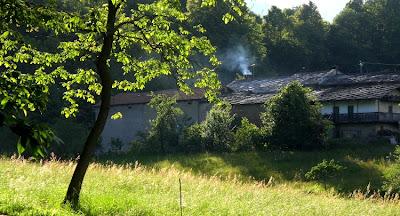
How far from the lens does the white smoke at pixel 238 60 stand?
78562mm

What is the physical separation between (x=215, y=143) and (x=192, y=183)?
3228cm

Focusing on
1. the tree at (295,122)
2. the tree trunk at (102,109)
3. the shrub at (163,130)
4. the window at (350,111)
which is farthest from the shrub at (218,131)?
the tree trunk at (102,109)

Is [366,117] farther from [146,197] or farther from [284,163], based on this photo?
[146,197]

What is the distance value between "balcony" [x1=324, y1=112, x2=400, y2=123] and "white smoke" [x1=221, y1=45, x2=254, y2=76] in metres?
26.1

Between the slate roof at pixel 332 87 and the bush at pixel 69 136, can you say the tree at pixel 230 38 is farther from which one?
the bush at pixel 69 136

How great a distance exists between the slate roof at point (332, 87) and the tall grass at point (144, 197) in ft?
123

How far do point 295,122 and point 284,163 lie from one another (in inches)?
244

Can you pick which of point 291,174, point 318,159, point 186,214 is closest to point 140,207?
point 186,214

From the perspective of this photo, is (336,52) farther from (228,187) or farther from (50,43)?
(228,187)

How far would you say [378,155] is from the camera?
3859 centimetres

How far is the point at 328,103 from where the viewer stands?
52.4 m

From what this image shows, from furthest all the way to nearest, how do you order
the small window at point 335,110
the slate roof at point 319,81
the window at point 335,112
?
the slate roof at point 319,81, the small window at point 335,110, the window at point 335,112

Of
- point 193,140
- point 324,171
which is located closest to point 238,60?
A: point 193,140

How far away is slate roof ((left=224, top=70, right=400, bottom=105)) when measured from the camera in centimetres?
4944
